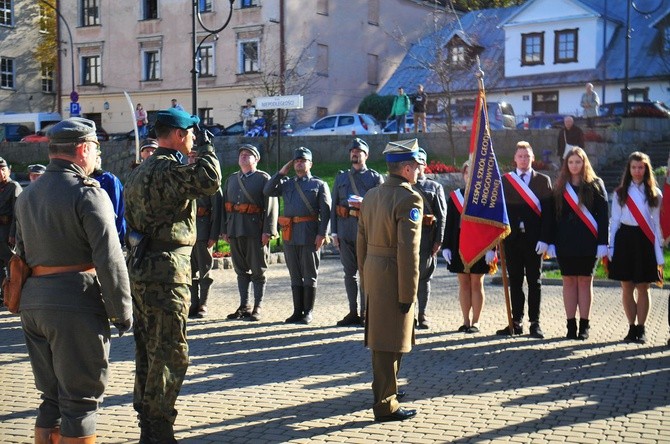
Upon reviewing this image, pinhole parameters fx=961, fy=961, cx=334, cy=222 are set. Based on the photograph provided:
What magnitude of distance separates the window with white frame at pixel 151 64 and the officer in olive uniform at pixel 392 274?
47.8m

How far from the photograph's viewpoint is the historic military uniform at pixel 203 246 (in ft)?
41.1

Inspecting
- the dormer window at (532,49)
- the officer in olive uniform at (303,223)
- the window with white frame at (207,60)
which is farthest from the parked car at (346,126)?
the officer in olive uniform at (303,223)

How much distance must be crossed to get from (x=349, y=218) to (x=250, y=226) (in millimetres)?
1355

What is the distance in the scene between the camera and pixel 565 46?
162ft

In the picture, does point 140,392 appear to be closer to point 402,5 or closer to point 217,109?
point 217,109

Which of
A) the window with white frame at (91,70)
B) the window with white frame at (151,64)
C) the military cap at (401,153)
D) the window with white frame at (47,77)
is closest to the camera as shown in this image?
the military cap at (401,153)

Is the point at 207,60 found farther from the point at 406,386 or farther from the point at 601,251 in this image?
the point at 406,386

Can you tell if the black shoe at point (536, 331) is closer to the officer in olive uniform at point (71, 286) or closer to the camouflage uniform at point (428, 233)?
the camouflage uniform at point (428, 233)

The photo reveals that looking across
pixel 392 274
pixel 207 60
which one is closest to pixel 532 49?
pixel 207 60

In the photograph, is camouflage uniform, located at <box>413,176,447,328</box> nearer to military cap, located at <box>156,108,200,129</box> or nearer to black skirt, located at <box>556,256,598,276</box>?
black skirt, located at <box>556,256,598,276</box>

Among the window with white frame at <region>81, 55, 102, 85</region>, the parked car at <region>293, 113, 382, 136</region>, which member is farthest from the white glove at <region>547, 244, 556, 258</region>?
the window with white frame at <region>81, 55, 102, 85</region>

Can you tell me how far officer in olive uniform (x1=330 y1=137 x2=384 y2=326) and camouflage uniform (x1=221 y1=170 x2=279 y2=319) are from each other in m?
0.93

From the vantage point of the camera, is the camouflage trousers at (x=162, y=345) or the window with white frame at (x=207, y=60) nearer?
the camouflage trousers at (x=162, y=345)

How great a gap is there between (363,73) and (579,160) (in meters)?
44.2
